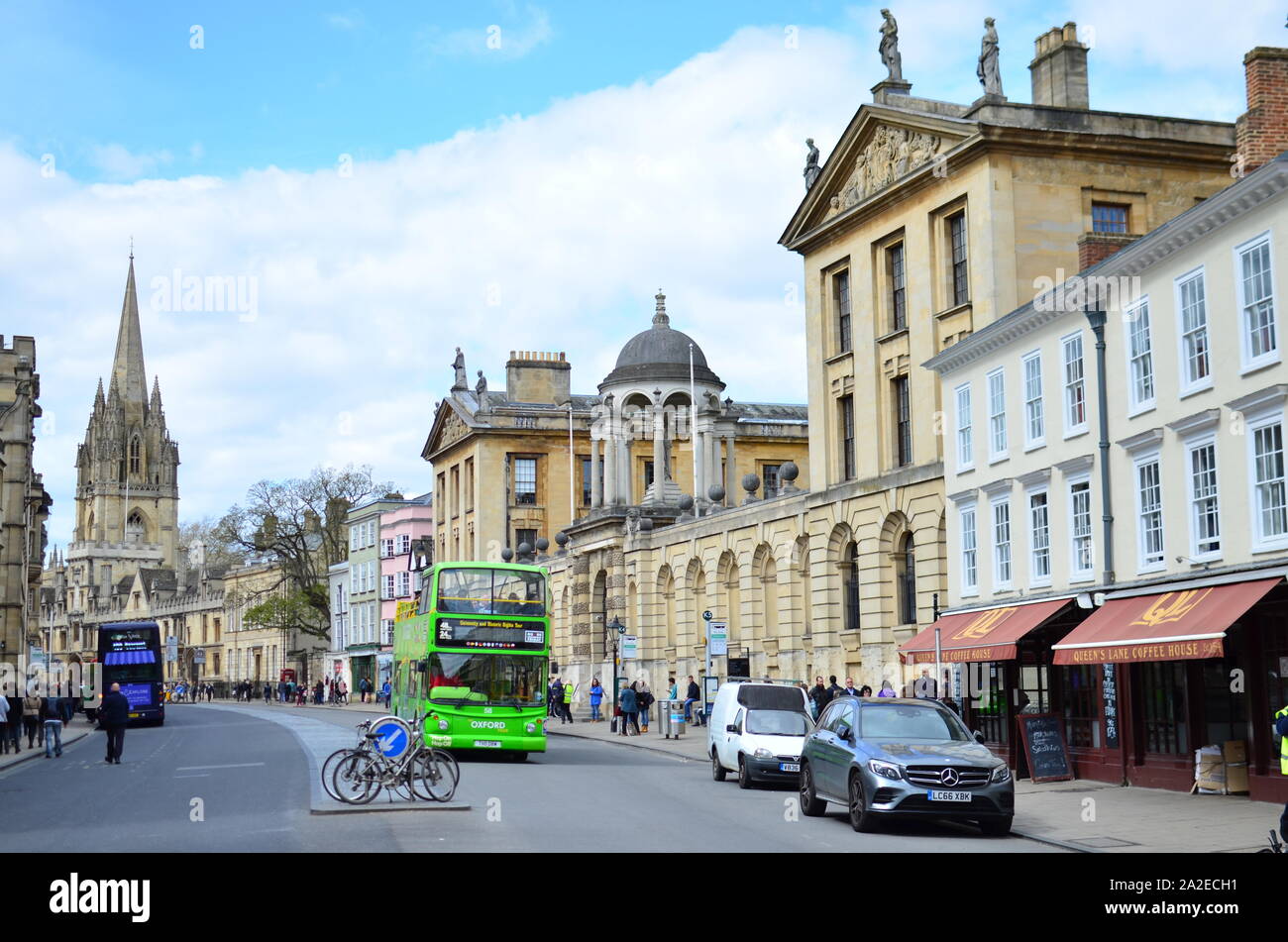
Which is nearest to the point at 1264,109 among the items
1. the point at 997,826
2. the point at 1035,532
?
the point at 1035,532

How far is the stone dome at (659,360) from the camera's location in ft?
204

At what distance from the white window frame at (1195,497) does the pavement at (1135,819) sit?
339 cm

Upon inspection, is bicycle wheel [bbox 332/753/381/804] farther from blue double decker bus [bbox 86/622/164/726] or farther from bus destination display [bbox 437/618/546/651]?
blue double decker bus [bbox 86/622/164/726]

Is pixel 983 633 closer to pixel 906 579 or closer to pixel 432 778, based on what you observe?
pixel 432 778

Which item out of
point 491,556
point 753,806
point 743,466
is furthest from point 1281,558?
point 491,556

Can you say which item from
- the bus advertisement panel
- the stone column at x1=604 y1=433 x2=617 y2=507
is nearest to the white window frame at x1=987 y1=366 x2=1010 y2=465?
the stone column at x1=604 y1=433 x2=617 y2=507

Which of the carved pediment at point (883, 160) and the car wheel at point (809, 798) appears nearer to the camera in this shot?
the car wheel at point (809, 798)

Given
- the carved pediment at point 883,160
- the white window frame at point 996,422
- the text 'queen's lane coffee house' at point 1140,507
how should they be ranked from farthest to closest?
the carved pediment at point 883,160 < the white window frame at point 996,422 < the text 'queen's lane coffee house' at point 1140,507

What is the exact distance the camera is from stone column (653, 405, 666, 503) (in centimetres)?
5934

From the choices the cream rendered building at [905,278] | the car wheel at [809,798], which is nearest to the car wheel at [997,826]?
the car wheel at [809,798]

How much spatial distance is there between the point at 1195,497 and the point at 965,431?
8714 millimetres

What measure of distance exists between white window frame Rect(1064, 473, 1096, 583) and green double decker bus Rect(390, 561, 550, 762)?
10334 millimetres

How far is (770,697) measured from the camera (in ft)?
89.1

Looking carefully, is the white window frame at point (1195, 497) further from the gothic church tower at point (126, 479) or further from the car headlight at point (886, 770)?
the gothic church tower at point (126, 479)
